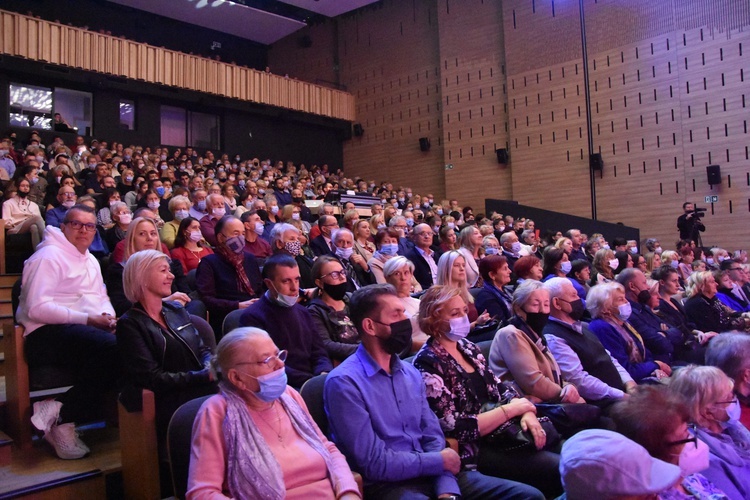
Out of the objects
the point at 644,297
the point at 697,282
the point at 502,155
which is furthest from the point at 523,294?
the point at 502,155

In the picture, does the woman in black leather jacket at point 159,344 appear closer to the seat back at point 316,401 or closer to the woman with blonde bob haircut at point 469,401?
the seat back at point 316,401

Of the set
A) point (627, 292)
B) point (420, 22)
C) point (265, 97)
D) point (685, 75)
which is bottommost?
point (627, 292)

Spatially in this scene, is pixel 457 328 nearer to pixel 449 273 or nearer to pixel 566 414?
pixel 566 414

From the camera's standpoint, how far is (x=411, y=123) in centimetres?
1225

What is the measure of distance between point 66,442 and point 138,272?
0.61 meters

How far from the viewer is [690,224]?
27.0ft

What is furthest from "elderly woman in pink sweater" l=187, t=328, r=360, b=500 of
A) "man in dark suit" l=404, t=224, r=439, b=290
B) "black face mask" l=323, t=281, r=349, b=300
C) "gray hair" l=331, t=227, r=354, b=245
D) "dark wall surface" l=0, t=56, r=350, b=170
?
"dark wall surface" l=0, t=56, r=350, b=170

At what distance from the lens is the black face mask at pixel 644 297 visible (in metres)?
3.50

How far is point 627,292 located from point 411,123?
923cm

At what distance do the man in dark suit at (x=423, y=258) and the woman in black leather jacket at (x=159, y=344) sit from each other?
2.46m

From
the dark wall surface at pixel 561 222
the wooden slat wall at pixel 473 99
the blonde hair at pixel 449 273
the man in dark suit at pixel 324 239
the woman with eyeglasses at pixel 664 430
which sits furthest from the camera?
the wooden slat wall at pixel 473 99

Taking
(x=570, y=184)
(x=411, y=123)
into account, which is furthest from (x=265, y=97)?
(x=570, y=184)

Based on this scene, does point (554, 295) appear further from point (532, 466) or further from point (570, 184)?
point (570, 184)

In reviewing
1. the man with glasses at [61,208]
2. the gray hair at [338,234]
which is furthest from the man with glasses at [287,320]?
the man with glasses at [61,208]
